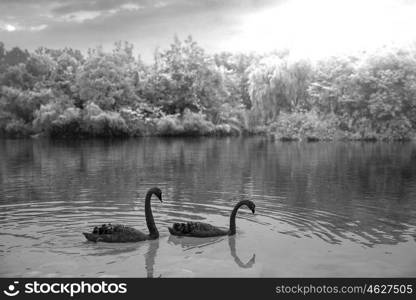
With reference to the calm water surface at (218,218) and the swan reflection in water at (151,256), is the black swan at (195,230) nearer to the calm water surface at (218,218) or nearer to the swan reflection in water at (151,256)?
the calm water surface at (218,218)

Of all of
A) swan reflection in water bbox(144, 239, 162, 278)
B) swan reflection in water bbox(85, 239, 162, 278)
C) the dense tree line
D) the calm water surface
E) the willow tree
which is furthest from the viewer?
the willow tree

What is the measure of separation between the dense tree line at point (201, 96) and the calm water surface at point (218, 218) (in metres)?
24.8

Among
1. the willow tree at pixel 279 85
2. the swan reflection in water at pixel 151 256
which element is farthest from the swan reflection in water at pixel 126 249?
the willow tree at pixel 279 85

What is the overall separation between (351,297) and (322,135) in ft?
144

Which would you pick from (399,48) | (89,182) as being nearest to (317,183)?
(89,182)

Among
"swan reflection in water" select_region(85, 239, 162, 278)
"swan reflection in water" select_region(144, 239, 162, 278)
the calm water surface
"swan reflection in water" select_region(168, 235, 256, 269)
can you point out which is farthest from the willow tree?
"swan reflection in water" select_region(85, 239, 162, 278)

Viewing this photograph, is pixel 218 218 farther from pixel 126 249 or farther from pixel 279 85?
pixel 279 85

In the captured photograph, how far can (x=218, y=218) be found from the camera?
13516 millimetres

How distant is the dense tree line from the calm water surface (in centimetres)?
2483

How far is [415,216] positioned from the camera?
45.8 feet

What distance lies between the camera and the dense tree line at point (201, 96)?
50.7 meters

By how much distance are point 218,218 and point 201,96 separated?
4958cm

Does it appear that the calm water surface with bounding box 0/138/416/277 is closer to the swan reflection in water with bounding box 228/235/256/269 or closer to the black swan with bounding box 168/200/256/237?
the swan reflection in water with bounding box 228/235/256/269

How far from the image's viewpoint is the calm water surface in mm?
9344
